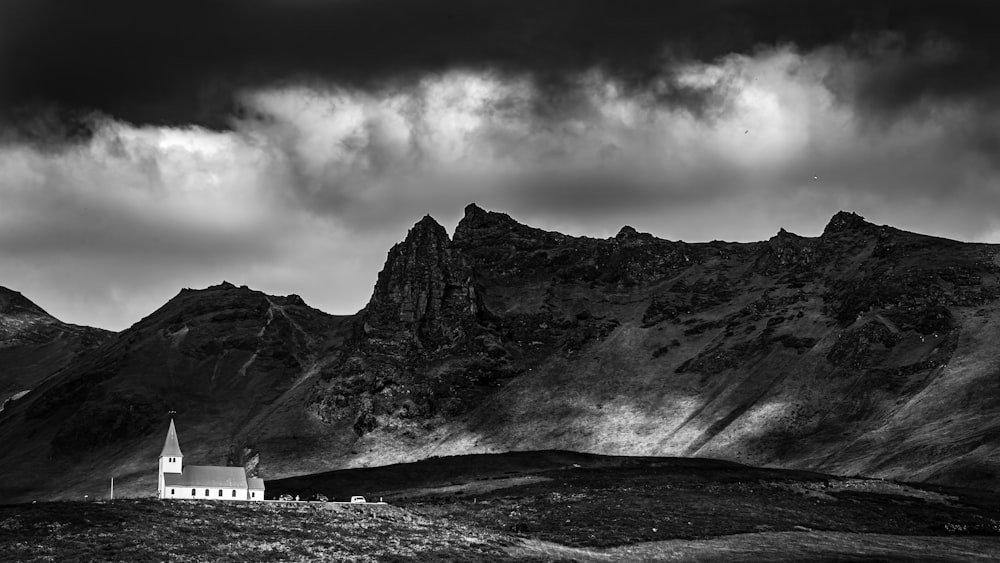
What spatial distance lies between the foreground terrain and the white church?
16497mm

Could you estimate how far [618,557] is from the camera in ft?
261

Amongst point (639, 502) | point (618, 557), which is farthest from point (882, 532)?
point (618, 557)

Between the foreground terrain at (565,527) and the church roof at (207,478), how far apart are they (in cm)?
1696

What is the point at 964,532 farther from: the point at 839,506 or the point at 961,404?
the point at 961,404

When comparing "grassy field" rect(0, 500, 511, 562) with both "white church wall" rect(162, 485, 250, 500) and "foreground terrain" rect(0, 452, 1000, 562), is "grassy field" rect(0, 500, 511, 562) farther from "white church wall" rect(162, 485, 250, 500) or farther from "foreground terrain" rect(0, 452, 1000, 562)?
"white church wall" rect(162, 485, 250, 500)

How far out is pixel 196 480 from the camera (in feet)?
336

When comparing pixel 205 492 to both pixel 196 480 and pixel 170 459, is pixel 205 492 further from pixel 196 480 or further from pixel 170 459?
pixel 170 459

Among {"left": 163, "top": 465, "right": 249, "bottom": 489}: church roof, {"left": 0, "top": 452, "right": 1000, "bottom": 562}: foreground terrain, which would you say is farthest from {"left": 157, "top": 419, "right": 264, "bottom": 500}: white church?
{"left": 0, "top": 452, "right": 1000, "bottom": 562}: foreground terrain

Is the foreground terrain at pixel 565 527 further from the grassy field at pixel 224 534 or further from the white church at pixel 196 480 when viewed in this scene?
the white church at pixel 196 480

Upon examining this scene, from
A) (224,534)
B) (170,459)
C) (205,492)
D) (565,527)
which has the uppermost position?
(170,459)

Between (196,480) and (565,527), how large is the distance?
40.9 meters

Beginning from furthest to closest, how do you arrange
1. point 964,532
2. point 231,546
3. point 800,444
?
point 800,444, point 964,532, point 231,546

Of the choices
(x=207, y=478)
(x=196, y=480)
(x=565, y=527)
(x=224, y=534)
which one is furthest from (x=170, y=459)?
(x=565, y=527)

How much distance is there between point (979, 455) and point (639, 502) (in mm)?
65988
